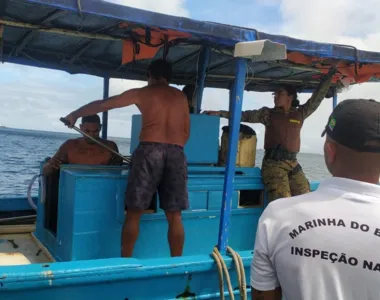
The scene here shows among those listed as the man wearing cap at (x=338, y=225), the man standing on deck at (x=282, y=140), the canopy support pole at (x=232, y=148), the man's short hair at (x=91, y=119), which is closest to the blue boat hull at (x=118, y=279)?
the canopy support pole at (x=232, y=148)

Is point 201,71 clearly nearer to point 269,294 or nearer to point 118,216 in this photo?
point 118,216

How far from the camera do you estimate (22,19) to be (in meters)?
3.61

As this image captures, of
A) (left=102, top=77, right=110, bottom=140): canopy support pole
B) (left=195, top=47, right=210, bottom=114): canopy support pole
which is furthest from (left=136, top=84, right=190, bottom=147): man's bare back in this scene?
(left=102, top=77, right=110, bottom=140): canopy support pole

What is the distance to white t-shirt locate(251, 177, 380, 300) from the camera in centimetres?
132

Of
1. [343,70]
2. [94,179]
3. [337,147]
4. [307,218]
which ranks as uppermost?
[343,70]

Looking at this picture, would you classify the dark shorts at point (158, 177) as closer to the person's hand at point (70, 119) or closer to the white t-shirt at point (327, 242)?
the person's hand at point (70, 119)

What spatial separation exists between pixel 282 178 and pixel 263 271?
300 cm

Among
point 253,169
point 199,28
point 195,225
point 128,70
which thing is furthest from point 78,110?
point 128,70

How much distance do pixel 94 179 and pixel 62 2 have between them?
149cm

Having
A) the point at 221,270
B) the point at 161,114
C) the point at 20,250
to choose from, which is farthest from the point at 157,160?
the point at 20,250

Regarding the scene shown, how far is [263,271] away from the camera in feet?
5.06

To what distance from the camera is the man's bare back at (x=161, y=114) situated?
11.9 feet

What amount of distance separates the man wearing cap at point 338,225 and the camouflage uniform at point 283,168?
9.70ft

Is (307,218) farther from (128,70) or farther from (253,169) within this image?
(128,70)
